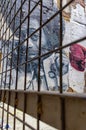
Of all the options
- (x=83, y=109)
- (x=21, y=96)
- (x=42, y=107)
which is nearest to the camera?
(x=83, y=109)

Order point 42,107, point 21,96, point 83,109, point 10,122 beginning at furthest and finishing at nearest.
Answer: point 10,122, point 21,96, point 42,107, point 83,109

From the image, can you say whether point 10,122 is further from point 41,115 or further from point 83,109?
point 83,109

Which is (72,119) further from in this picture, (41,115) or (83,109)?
(41,115)

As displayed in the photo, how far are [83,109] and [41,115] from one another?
10.1 inches

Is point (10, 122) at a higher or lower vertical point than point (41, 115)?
lower

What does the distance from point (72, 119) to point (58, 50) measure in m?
0.20

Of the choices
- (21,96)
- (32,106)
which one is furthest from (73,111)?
(21,96)

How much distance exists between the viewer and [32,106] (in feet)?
2.58

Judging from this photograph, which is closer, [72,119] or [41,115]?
Answer: [72,119]

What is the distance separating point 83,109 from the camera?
464 millimetres

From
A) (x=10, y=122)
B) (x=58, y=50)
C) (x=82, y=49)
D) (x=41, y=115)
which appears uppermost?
(x=82, y=49)

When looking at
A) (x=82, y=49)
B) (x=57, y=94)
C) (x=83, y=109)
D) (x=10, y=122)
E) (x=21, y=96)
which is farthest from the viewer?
(x=82, y=49)

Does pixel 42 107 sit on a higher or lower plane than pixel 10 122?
higher

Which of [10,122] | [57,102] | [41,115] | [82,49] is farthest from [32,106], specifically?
[82,49]
